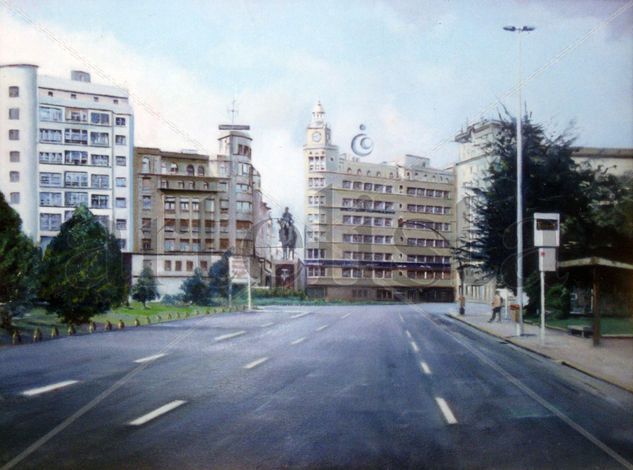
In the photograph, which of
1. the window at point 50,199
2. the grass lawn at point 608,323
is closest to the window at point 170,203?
the window at point 50,199

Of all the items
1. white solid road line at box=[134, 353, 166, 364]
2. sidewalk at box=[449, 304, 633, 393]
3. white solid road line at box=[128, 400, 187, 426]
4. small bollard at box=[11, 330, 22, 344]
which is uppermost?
small bollard at box=[11, 330, 22, 344]

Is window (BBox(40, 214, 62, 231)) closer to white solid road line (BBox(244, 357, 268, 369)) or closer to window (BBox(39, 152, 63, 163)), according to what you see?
window (BBox(39, 152, 63, 163))

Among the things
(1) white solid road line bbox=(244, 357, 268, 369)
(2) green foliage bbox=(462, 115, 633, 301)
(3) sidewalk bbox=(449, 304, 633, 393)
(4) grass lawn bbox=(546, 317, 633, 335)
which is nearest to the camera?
(1) white solid road line bbox=(244, 357, 268, 369)

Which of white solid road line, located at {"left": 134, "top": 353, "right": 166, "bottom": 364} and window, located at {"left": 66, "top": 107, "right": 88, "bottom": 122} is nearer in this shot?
window, located at {"left": 66, "top": 107, "right": 88, "bottom": 122}

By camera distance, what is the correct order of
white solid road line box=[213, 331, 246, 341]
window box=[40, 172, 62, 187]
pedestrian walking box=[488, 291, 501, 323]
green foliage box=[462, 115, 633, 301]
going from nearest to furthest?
window box=[40, 172, 62, 187], white solid road line box=[213, 331, 246, 341], green foliage box=[462, 115, 633, 301], pedestrian walking box=[488, 291, 501, 323]

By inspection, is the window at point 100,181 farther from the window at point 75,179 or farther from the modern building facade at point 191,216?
the modern building facade at point 191,216

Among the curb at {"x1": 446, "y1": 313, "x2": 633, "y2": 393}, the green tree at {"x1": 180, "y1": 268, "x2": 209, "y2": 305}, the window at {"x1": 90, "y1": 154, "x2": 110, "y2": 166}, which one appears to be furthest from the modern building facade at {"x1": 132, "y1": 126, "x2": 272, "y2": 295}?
the curb at {"x1": 446, "y1": 313, "x2": 633, "y2": 393}
